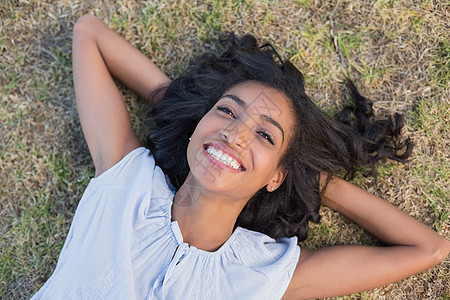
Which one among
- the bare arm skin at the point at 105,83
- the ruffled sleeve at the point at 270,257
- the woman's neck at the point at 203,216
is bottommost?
the ruffled sleeve at the point at 270,257

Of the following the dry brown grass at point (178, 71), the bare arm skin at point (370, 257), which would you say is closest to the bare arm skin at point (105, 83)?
the dry brown grass at point (178, 71)

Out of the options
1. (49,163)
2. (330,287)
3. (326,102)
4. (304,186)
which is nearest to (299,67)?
(326,102)

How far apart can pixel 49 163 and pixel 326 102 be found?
202cm

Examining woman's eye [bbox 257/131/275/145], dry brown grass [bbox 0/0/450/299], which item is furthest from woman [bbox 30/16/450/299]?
dry brown grass [bbox 0/0/450/299]

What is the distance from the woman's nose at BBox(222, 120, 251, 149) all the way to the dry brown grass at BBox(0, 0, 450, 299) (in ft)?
3.59

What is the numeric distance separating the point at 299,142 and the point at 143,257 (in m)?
1.13

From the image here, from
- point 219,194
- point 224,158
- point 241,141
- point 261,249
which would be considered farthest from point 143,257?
point 241,141

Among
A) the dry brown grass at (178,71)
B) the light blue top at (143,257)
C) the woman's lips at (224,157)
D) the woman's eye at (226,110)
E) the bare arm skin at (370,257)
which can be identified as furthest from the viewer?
the dry brown grass at (178,71)

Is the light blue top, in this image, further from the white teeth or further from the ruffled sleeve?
the white teeth

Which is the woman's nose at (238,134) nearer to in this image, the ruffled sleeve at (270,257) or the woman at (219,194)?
the woman at (219,194)

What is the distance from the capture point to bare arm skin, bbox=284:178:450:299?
268 cm

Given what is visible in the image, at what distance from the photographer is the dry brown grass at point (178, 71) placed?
3.15m

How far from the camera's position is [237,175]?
7.43 ft

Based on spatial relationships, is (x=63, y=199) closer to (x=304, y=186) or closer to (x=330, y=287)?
(x=304, y=186)
